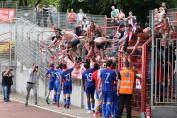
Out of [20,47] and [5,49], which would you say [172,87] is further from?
[5,49]

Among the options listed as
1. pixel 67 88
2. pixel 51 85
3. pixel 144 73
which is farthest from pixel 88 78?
pixel 51 85

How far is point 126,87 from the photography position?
60.4 ft

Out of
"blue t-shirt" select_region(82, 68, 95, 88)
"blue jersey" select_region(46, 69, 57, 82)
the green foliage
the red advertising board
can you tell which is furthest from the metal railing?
the red advertising board

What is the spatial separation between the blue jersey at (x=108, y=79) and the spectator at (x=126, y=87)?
0.50m

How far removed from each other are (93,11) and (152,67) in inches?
1009

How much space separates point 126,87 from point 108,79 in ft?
2.79

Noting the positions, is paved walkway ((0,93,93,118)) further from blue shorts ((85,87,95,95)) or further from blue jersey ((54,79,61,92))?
blue shorts ((85,87,95,95))

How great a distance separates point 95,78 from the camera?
21.1m

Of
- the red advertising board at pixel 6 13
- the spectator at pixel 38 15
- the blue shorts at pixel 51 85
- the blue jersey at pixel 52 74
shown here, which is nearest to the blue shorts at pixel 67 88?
the blue jersey at pixel 52 74

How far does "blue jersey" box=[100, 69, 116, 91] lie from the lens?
19.0 metres

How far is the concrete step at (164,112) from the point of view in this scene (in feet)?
60.0

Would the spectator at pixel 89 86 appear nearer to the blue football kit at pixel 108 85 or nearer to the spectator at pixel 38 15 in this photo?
the blue football kit at pixel 108 85

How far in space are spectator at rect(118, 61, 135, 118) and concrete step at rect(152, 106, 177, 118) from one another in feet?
2.87

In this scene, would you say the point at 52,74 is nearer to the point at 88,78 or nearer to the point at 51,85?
the point at 51,85
